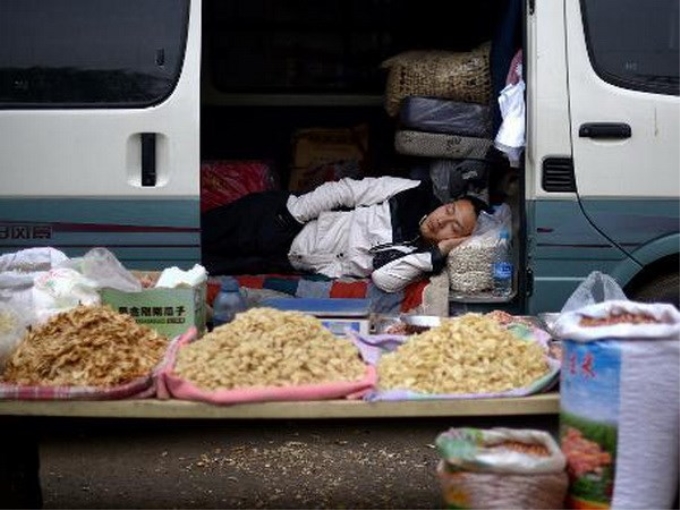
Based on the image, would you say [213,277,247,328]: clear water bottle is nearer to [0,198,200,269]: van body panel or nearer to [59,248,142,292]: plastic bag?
[59,248,142,292]: plastic bag

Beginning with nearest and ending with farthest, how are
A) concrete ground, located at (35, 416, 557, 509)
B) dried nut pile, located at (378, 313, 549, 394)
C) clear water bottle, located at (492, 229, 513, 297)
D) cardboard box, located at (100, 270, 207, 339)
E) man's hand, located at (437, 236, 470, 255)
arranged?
1. dried nut pile, located at (378, 313, 549, 394)
2. cardboard box, located at (100, 270, 207, 339)
3. concrete ground, located at (35, 416, 557, 509)
4. clear water bottle, located at (492, 229, 513, 297)
5. man's hand, located at (437, 236, 470, 255)

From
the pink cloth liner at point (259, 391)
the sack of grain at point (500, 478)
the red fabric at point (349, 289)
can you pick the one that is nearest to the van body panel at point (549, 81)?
the red fabric at point (349, 289)

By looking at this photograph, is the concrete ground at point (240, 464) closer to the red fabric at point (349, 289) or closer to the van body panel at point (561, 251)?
the red fabric at point (349, 289)

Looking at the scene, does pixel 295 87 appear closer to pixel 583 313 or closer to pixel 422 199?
pixel 422 199

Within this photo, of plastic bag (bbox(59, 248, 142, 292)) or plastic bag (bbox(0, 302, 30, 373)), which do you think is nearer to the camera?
plastic bag (bbox(0, 302, 30, 373))

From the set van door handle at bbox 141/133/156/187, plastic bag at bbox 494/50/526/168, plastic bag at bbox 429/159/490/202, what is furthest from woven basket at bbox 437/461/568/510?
plastic bag at bbox 429/159/490/202

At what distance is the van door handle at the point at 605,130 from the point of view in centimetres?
528

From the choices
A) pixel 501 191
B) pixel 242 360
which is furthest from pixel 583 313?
pixel 501 191

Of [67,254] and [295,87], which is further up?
[295,87]

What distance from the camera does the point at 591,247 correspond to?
5.38m

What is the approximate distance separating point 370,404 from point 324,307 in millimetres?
1024

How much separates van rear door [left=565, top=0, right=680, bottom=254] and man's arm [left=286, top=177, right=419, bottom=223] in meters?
1.24

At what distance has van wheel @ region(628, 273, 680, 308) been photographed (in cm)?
548

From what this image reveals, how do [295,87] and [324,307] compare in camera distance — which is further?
[295,87]
